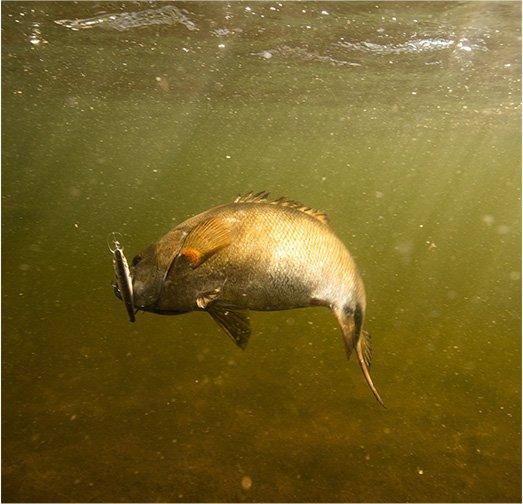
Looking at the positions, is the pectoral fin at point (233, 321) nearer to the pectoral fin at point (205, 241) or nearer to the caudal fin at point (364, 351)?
the pectoral fin at point (205, 241)

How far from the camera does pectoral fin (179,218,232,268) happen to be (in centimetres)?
243

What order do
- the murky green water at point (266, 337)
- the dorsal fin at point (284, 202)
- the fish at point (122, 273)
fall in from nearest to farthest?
the fish at point (122, 273) → the dorsal fin at point (284, 202) → the murky green water at point (266, 337)

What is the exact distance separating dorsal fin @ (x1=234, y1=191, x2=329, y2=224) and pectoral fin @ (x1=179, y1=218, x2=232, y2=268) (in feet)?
1.30

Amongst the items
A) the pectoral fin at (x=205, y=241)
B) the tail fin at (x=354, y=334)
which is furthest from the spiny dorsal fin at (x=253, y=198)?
the tail fin at (x=354, y=334)

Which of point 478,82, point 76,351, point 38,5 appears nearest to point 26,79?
point 38,5

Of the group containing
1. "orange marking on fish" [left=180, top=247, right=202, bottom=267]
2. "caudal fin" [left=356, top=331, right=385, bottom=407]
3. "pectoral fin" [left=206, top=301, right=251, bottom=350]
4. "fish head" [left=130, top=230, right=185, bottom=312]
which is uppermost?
"orange marking on fish" [left=180, top=247, right=202, bottom=267]

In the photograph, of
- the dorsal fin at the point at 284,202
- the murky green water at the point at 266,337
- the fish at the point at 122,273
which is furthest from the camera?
the murky green water at the point at 266,337

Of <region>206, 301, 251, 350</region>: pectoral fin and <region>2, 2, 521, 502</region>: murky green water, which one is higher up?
<region>206, 301, 251, 350</region>: pectoral fin

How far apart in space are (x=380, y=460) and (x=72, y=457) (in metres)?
4.13

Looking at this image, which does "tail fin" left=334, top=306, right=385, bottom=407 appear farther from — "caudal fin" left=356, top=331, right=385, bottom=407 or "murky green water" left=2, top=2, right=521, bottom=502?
"murky green water" left=2, top=2, right=521, bottom=502

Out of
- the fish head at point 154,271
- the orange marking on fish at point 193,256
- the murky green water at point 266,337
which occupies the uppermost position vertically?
the orange marking on fish at point 193,256

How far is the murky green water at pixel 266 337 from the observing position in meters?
5.24

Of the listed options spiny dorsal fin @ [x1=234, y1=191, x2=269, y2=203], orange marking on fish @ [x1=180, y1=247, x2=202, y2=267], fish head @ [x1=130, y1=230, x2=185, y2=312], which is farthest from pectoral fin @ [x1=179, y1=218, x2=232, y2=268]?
spiny dorsal fin @ [x1=234, y1=191, x2=269, y2=203]

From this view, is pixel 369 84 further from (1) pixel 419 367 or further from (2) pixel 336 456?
(2) pixel 336 456
